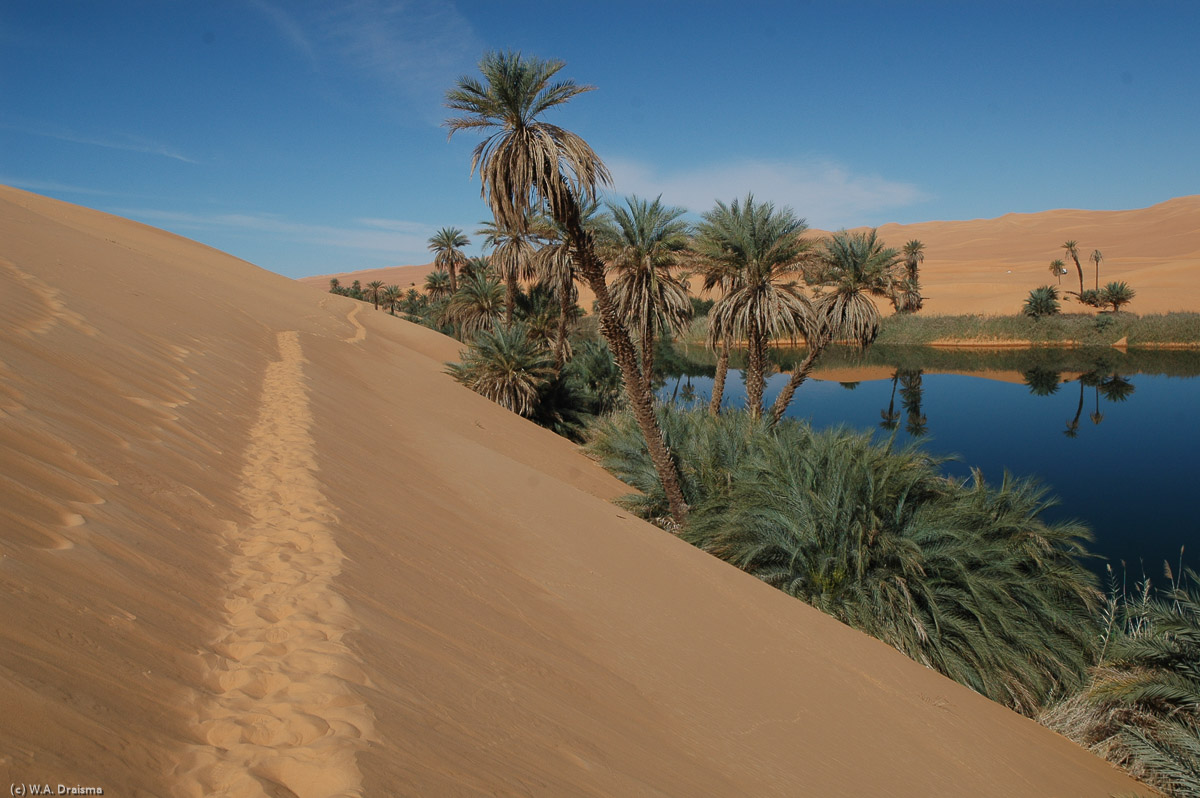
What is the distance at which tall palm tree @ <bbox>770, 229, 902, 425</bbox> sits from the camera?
15445 mm

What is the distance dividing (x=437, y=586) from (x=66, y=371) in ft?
14.7

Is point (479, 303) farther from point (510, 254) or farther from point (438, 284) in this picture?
point (438, 284)

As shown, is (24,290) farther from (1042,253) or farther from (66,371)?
(1042,253)

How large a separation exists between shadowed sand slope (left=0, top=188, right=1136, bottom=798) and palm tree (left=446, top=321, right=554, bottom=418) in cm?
972

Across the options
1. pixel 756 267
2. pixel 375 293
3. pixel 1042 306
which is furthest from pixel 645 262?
pixel 375 293

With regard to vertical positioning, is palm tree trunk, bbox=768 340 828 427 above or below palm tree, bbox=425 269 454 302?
below

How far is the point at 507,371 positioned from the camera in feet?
61.8

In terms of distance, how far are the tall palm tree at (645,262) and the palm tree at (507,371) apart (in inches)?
144

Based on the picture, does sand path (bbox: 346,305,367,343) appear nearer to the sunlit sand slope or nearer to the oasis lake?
the oasis lake

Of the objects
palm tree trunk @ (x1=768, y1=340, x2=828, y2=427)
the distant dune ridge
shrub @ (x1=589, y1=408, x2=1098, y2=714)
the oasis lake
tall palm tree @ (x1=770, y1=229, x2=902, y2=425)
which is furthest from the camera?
the distant dune ridge

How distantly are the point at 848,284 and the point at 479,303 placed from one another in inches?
723

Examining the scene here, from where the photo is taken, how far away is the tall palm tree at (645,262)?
1630 centimetres

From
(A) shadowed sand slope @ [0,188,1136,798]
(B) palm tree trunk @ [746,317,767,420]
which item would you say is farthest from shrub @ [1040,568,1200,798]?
(B) palm tree trunk @ [746,317,767,420]

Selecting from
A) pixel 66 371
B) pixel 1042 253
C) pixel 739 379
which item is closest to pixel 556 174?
pixel 66 371
